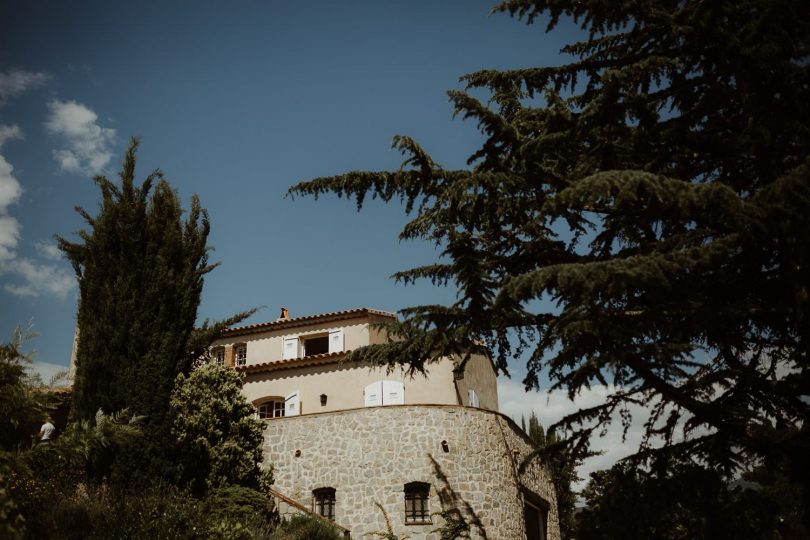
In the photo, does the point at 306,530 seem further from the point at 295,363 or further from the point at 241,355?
the point at 241,355

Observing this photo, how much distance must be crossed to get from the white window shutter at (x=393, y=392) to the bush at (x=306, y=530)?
808 centimetres

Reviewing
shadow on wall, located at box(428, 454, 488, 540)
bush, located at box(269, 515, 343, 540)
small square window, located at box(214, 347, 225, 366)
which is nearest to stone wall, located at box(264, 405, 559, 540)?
shadow on wall, located at box(428, 454, 488, 540)

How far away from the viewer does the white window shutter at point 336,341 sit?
26.9 metres

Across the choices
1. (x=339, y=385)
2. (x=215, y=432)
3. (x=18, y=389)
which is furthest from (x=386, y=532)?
(x=18, y=389)

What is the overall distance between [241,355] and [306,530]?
51.3 ft

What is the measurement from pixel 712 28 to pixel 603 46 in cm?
270

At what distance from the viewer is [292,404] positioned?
82.7 feet

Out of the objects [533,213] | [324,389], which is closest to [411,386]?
[324,389]

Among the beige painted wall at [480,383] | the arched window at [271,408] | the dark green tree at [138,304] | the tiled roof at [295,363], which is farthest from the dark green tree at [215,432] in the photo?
the beige painted wall at [480,383]

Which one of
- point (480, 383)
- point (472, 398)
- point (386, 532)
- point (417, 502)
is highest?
point (480, 383)

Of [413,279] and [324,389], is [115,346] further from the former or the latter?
[324,389]

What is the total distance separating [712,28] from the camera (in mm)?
8562

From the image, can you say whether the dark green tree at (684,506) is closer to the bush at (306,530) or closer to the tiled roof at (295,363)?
the bush at (306,530)

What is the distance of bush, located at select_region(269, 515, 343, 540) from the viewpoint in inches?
567
